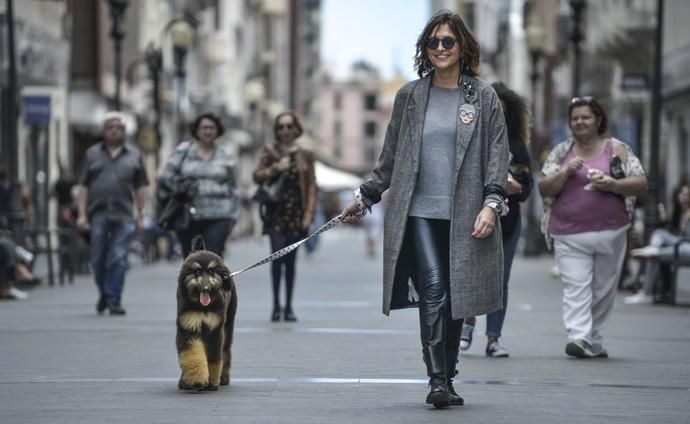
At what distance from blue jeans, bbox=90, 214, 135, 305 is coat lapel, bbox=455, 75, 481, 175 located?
7.74m

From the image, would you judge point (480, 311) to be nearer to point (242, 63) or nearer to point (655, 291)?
point (655, 291)

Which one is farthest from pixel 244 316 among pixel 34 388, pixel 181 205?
pixel 34 388

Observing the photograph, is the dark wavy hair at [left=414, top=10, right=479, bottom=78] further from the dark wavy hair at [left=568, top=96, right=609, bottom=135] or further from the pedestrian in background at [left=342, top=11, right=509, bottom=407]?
the dark wavy hair at [left=568, top=96, right=609, bottom=135]

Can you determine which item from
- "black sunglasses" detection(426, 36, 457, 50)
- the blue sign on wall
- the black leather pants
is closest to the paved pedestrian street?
the black leather pants

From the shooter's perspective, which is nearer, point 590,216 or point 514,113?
point 514,113

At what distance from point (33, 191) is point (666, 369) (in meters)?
28.9

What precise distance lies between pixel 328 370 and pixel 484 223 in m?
2.75

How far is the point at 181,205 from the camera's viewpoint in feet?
48.2

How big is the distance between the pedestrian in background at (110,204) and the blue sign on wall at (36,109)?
36.3 ft

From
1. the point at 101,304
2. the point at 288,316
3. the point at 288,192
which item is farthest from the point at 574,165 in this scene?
the point at 101,304

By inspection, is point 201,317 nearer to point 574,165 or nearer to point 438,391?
point 438,391

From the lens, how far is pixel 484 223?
8789 mm

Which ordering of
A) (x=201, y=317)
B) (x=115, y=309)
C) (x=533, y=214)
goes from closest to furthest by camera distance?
(x=201, y=317) < (x=115, y=309) < (x=533, y=214)

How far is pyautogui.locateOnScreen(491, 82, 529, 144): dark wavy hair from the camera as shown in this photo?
12.1 metres
